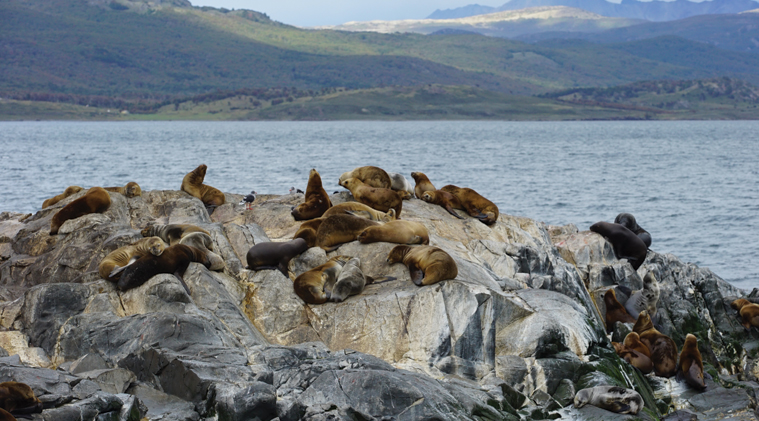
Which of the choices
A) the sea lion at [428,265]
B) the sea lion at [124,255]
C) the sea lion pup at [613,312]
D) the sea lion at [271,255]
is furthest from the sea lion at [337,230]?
the sea lion pup at [613,312]

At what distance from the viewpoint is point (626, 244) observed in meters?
17.5

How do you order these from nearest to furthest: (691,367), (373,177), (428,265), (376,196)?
(428,265) < (691,367) < (376,196) < (373,177)

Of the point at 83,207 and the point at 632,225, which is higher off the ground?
the point at 83,207

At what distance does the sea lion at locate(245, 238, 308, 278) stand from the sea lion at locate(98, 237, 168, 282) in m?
1.44

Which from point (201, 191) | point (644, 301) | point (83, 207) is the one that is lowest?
point (644, 301)

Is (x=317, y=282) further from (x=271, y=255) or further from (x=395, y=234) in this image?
(x=395, y=234)

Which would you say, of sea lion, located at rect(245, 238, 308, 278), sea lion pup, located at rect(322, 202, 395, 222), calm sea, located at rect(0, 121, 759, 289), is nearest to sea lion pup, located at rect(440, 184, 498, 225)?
sea lion pup, located at rect(322, 202, 395, 222)

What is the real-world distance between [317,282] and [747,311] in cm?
1045

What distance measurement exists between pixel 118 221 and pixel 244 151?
2885 inches

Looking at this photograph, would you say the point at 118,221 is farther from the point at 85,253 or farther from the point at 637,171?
the point at 637,171

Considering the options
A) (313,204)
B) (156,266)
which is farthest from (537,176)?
(156,266)

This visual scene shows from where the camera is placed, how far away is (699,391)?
40.0 ft

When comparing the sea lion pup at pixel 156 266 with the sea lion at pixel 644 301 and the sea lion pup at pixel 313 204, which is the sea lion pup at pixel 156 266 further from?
the sea lion at pixel 644 301

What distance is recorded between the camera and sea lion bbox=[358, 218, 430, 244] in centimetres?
1289
